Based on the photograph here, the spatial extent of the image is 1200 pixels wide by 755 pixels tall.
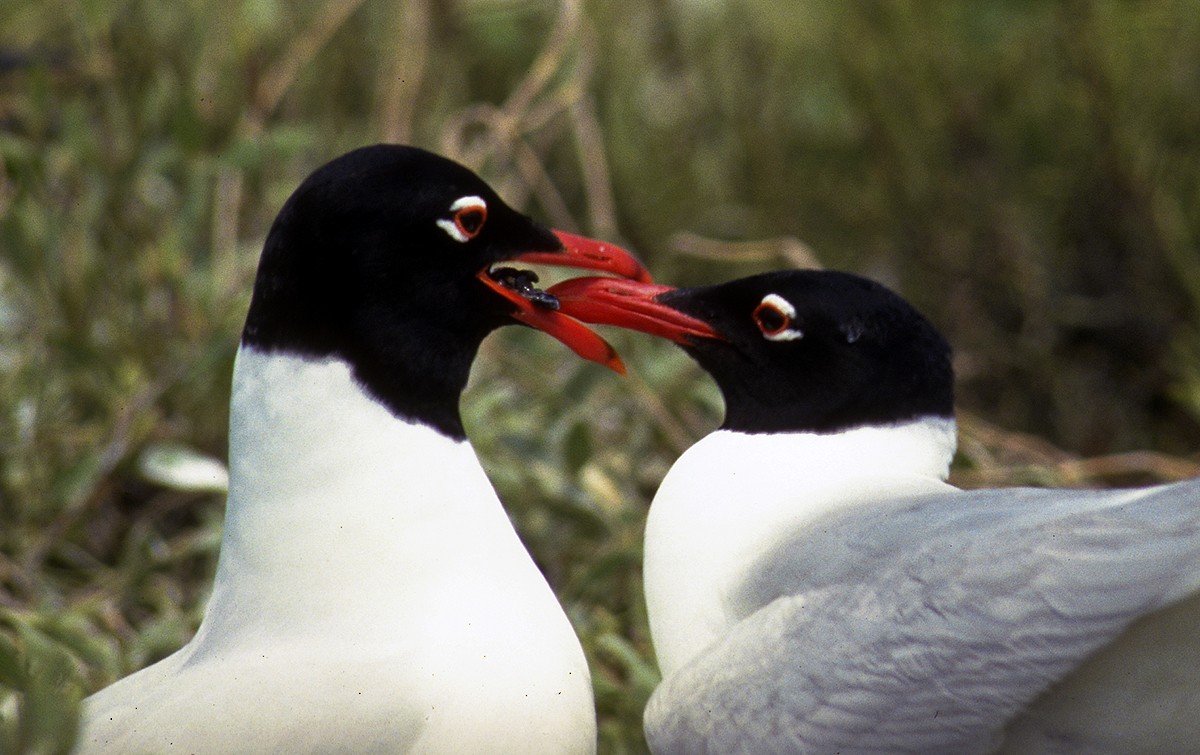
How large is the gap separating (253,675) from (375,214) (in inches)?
20.4

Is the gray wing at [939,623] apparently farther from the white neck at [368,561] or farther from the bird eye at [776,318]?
the bird eye at [776,318]

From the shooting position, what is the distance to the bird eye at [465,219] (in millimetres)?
1983

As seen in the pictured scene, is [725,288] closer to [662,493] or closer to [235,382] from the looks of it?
[662,493]

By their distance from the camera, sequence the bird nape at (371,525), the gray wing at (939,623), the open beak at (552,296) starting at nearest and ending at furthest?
the gray wing at (939,623) → the bird nape at (371,525) → the open beak at (552,296)

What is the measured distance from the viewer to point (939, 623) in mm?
1755

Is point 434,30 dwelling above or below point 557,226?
above

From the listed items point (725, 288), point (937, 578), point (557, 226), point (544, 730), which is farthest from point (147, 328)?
point (937, 578)

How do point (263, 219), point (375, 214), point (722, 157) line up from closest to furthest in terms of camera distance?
point (375, 214), point (263, 219), point (722, 157)

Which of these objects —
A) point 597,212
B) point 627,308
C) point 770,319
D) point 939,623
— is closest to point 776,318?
point 770,319

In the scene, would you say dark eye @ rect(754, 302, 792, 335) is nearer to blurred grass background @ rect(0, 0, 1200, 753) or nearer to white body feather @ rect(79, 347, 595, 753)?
white body feather @ rect(79, 347, 595, 753)

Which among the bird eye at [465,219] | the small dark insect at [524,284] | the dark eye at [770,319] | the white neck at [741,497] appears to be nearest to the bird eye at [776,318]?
the dark eye at [770,319]

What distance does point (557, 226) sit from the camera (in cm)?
380

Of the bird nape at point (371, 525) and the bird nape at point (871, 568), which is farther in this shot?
the bird nape at point (371, 525)

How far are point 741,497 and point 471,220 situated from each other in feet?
1.56
